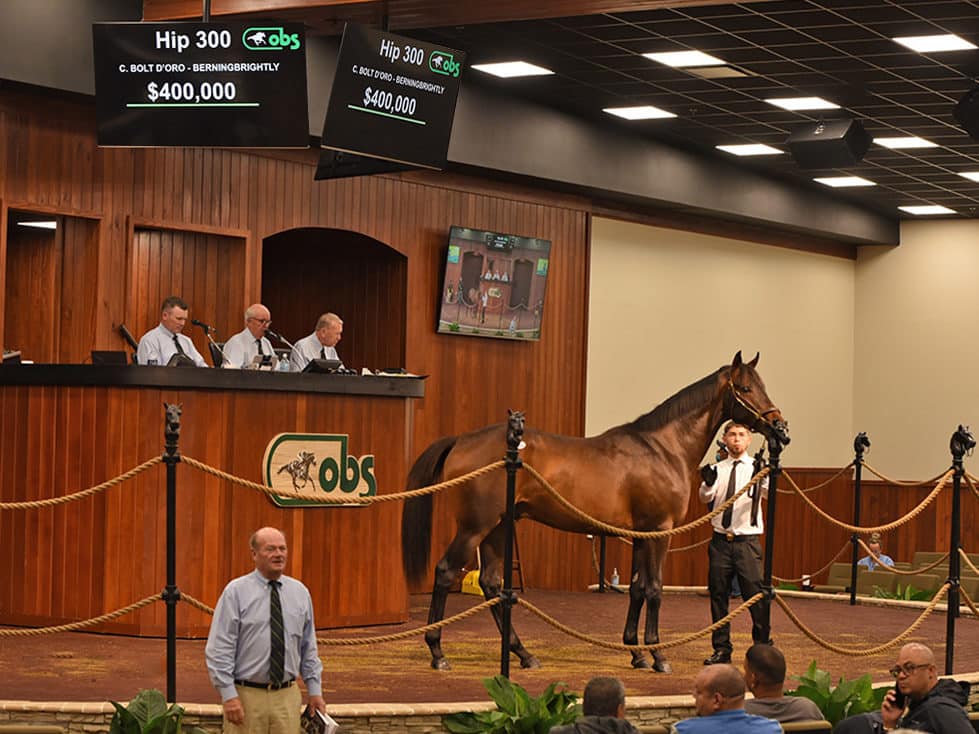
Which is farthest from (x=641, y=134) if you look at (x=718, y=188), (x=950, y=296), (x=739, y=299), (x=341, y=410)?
(x=341, y=410)

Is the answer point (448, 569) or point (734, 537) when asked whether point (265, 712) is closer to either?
point (448, 569)

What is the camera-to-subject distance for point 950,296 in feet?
67.2

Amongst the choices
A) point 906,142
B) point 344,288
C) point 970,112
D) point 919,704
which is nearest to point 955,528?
point 919,704

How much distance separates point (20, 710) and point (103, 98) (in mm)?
4242

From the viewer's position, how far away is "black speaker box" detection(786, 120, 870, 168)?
1462cm

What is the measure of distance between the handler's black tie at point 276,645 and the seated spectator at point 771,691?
1736 mm

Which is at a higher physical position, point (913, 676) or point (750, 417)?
point (750, 417)

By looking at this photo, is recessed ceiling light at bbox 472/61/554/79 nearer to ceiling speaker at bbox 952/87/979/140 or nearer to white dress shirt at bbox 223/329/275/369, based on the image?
ceiling speaker at bbox 952/87/979/140

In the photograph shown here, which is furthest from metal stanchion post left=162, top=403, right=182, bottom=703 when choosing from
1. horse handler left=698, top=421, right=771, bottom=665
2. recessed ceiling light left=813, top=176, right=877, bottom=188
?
recessed ceiling light left=813, top=176, right=877, bottom=188

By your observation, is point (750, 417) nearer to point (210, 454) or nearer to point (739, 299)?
point (210, 454)

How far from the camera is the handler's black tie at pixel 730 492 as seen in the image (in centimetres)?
951

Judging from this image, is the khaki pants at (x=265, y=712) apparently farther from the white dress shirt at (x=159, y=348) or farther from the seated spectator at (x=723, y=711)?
the white dress shirt at (x=159, y=348)

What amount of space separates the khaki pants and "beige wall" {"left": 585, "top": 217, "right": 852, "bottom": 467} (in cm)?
1097

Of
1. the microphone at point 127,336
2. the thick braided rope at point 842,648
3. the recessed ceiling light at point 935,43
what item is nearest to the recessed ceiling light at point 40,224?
the microphone at point 127,336
